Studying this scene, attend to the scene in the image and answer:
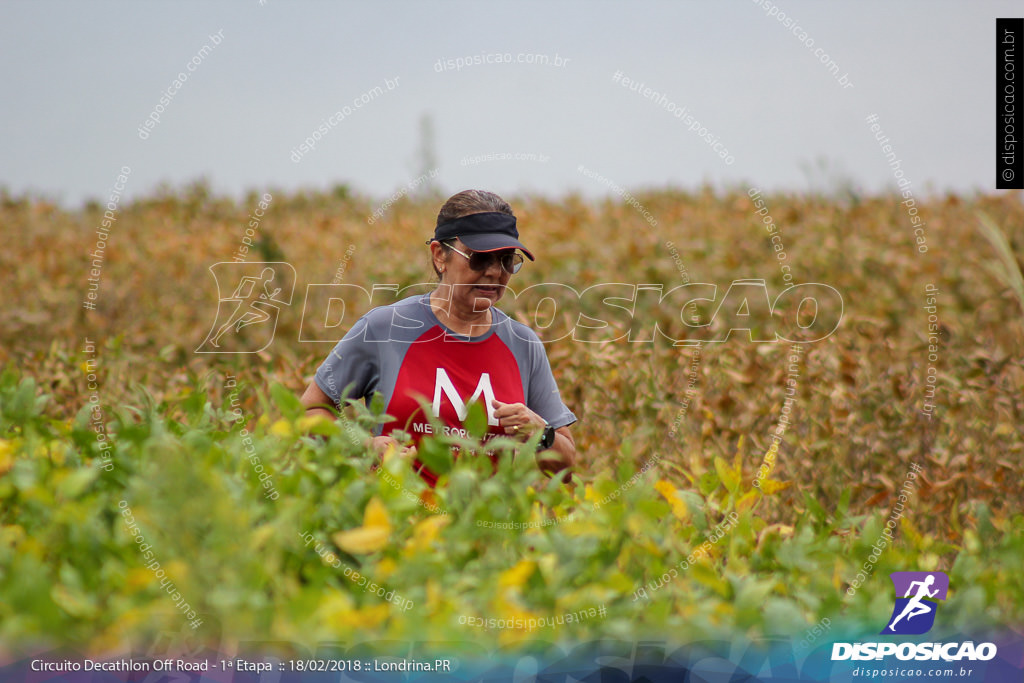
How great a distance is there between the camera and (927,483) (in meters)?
4.00

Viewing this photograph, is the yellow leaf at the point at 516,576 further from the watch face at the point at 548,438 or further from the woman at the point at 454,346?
the watch face at the point at 548,438

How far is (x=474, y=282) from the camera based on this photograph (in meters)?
3.09

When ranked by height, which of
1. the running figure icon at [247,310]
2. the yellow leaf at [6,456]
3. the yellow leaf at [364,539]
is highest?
the running figure icon at [247,310]

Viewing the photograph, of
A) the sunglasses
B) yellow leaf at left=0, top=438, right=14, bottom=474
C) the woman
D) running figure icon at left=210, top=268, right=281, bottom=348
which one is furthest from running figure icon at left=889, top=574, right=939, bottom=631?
running figure icon at left=210, top=268, right=281, bottom=348

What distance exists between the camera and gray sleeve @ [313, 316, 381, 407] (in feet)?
10.4

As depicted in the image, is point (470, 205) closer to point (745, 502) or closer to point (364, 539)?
point (745, 502)

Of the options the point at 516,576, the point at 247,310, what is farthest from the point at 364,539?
the point at 247,310

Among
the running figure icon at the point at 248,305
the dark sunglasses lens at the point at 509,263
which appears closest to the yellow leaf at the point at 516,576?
the dark sunglasses lens at the point at 509,263

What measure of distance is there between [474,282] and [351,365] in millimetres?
528

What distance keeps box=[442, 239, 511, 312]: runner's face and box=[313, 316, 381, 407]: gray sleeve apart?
35 centimetres

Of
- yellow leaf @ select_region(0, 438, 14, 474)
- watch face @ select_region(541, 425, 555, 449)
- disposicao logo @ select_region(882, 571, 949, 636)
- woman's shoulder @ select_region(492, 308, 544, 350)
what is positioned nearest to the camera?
disposicao logo @ select_region(882, 571, 949, 636)

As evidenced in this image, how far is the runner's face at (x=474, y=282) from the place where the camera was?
10.1ft

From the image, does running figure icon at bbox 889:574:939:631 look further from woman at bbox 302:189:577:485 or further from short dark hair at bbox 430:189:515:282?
short dark hair at bbox 430:189:515:282

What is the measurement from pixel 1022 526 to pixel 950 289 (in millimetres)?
5623
